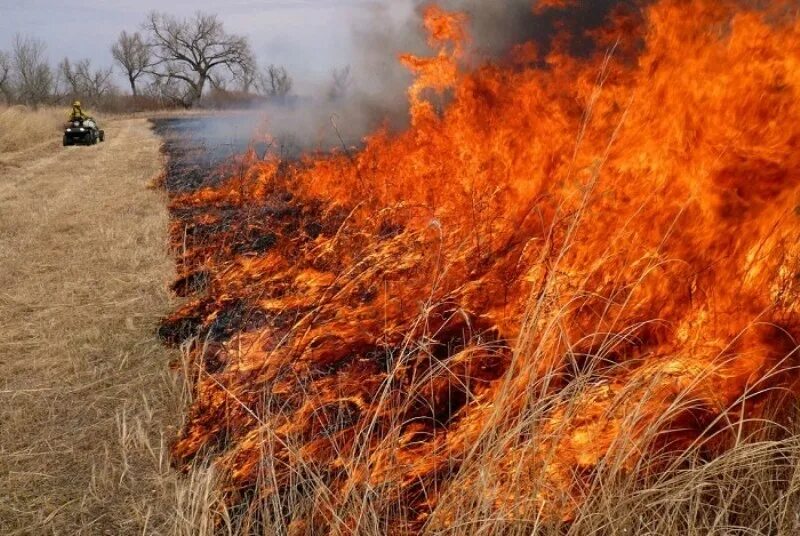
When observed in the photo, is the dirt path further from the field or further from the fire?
the fire

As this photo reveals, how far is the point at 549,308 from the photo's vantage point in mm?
3225

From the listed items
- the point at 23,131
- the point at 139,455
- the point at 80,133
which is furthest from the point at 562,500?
A: the point at 23,131

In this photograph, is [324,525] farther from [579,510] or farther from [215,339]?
[215,339]

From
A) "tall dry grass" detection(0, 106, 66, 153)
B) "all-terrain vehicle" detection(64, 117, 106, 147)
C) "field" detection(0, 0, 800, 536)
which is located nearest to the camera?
"field" detection(0, 0, 800, 536)

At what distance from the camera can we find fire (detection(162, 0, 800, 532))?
8.34ft

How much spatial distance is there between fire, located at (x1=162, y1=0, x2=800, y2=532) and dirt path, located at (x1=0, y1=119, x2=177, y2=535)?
29 cm

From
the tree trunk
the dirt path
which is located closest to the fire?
the dirt path

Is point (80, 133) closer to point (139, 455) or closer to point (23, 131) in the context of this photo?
point (23, 131)

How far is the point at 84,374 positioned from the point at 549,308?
10.3 feet

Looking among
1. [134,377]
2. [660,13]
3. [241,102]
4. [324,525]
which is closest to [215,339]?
[134,377]

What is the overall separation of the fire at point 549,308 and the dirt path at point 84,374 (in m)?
0.29

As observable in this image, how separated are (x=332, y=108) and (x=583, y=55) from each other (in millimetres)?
9448

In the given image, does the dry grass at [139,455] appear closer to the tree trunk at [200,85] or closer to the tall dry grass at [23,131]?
the tall dry grass at [23,131]

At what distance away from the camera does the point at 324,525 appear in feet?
8.32
